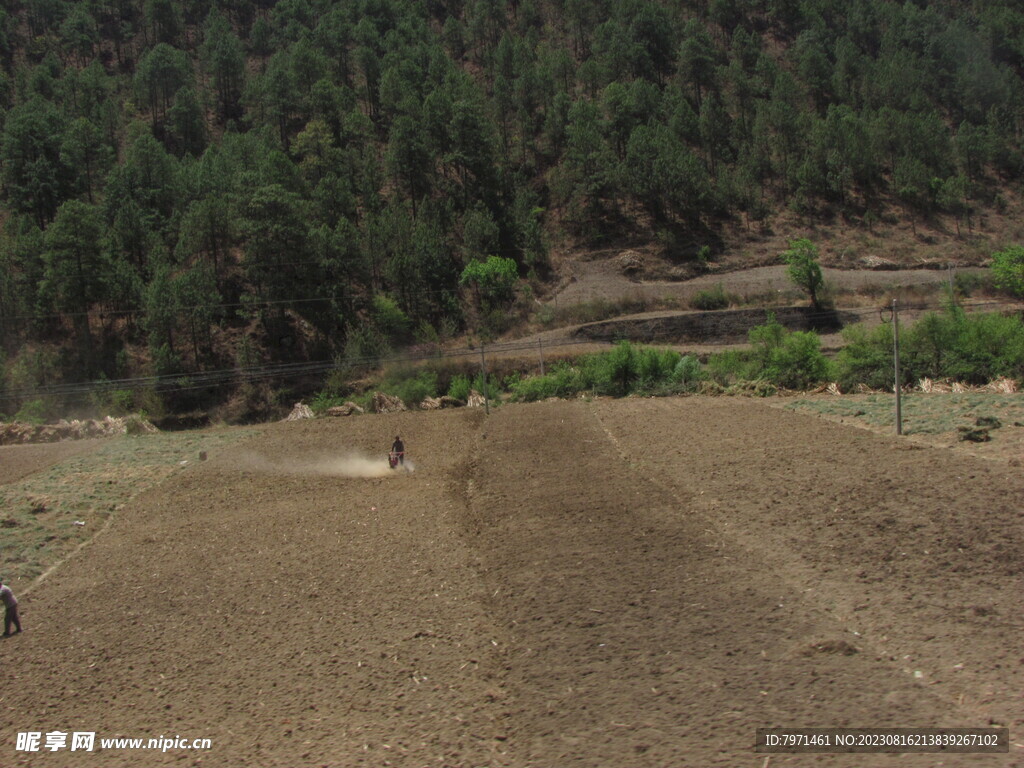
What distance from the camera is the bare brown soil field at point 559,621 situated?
7246mm

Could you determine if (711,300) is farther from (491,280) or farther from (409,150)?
(409,150)

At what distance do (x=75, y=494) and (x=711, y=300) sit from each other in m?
49.5

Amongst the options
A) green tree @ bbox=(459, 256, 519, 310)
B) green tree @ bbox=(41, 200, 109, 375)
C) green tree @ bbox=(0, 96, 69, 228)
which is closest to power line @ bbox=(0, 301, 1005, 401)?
green tree @ bbox=(41, 200, 109, 375)

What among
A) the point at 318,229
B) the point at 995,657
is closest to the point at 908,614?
the point at 995,657

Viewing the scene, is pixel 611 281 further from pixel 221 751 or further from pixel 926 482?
pixel 221 751

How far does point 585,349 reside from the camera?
5325 centimetres

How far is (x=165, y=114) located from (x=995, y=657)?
107 m

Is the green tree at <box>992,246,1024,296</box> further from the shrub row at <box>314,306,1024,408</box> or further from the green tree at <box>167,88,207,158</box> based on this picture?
the green tree at <box>167,88,207,158</box>

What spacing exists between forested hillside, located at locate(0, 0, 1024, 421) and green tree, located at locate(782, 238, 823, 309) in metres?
16.6

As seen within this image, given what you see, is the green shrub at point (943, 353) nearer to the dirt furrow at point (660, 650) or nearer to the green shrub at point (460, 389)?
the green shrub at point (460, 389)

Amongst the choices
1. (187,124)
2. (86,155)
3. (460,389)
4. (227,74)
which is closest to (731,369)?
(460,389)

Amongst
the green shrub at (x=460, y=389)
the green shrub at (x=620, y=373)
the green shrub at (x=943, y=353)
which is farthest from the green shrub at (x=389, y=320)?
the green shrub at (x=943, y=353)

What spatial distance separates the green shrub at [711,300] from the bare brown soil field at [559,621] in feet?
146

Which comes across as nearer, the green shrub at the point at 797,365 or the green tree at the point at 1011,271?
the green shrub at the point at 797,365
